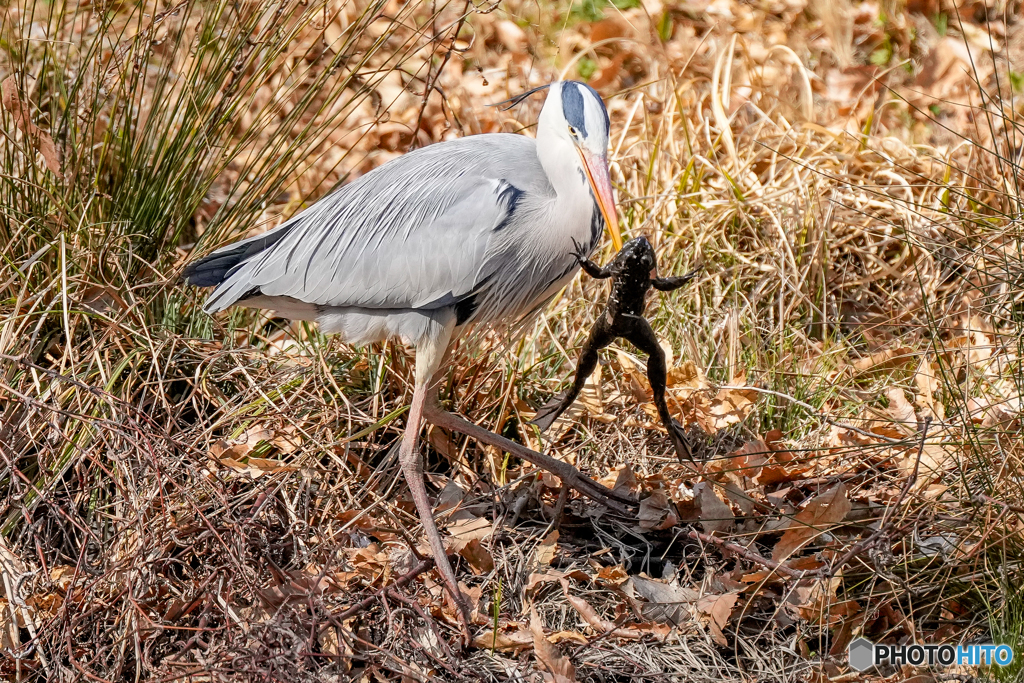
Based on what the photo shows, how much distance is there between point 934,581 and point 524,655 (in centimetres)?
103

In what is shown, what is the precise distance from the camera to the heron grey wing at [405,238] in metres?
2.82

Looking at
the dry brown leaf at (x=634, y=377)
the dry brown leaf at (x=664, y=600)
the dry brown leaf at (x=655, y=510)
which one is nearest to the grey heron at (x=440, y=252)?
the dry brown leaf at (x=655, y=510)

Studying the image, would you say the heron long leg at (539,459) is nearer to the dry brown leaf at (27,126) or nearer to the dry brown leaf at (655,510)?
the dry brown leaf at (655,510)

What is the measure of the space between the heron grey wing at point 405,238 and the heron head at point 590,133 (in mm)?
229

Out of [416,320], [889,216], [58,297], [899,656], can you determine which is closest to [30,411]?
[58,297]

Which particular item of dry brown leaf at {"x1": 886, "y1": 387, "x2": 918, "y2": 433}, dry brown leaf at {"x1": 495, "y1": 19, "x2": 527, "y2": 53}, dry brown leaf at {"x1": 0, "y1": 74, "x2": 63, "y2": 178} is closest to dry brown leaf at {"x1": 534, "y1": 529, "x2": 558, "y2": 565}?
dry brown leaf at {"x1": 886, "y1": 387, "x2": 918, "y2": 433}

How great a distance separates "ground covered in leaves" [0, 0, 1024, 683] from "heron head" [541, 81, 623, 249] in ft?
1.62

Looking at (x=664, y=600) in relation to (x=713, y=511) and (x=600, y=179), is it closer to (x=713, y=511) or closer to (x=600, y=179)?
(x=713, y=511)

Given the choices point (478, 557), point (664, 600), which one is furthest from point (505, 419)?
point (664, 600)

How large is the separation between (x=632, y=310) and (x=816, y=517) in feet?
2.38

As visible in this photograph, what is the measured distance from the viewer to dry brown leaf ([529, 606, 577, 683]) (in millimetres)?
2334

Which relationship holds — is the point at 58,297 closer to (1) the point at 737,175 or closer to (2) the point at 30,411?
(2) the point at 30,411

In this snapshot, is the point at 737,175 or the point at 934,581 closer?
the point at 934,581

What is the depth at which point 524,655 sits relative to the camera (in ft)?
8.12
